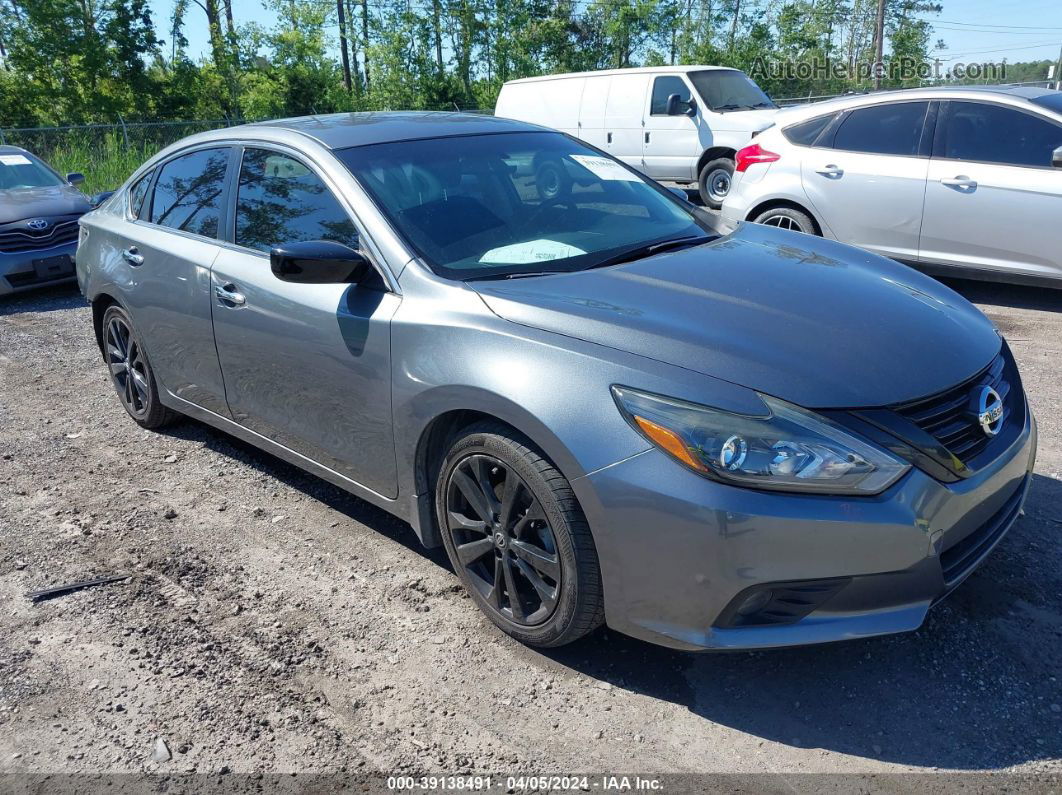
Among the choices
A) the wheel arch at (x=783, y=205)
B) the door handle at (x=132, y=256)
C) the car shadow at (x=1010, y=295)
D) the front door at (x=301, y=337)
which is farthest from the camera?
the wheel arch at (x=783, y=205)

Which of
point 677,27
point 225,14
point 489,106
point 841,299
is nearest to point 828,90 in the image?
point 677,27

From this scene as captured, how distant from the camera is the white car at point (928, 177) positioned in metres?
6.44

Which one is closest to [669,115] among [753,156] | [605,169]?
[753,156]

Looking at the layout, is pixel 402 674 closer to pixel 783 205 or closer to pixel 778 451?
pixel 778 451

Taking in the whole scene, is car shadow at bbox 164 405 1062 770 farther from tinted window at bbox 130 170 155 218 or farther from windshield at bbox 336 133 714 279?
tinted window at bbox 130 170 155 218

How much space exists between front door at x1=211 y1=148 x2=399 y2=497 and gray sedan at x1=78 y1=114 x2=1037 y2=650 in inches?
0.5

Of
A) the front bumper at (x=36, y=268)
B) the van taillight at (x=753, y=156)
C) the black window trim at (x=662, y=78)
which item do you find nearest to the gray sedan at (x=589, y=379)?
the van taillight at (x=753, y=156)

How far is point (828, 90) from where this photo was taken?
36094 millimetres

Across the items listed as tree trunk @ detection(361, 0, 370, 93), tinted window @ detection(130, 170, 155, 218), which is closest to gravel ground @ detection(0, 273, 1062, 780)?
tinted window @ detection(130, 170, 155, 218)

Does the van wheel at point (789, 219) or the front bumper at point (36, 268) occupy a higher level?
the van wheel at point (789, 219)

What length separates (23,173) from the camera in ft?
32.2

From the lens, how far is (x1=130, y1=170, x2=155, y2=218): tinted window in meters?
4.86

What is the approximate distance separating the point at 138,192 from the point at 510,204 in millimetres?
2486

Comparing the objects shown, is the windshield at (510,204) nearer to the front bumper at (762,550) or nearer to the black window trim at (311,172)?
the black window trim at (311,172)
